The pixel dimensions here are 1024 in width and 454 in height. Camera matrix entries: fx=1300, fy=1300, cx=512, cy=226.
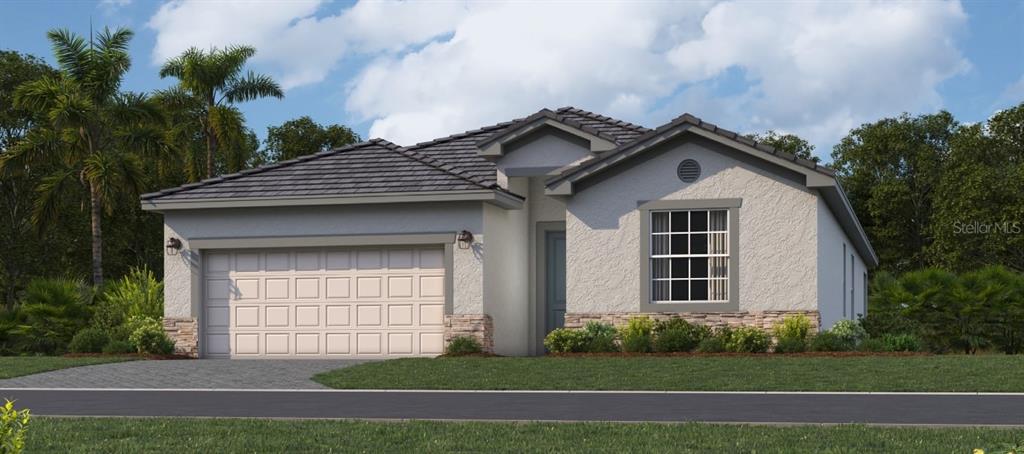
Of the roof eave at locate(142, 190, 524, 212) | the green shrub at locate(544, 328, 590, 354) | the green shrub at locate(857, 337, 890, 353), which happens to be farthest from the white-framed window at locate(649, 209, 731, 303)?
the roof eave at locate(142, 190, 524, 212)

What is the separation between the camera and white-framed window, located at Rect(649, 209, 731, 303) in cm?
2400

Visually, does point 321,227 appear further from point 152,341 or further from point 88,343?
point 88,343

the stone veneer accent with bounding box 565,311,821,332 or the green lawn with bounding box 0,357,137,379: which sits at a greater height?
the stone veneer accent with bounding box 565,311,821,332

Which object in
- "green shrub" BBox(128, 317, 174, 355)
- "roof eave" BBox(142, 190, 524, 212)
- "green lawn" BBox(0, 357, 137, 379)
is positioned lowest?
"green lawn" BBox(0, 357, 137, 379)

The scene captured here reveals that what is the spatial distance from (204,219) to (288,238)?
1.92m

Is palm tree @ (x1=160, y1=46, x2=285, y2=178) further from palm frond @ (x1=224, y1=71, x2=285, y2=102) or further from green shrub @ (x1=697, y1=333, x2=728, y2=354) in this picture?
green shrub @ (x1=697, y1=333, x2=728, y2=354)

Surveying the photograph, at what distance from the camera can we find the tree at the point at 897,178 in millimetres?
57156

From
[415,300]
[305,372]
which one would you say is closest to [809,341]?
[415,300]

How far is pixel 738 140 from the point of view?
23531mm

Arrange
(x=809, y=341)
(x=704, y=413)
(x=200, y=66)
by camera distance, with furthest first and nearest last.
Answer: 1. (x=200, y=66)
2. (x=809, y=341)
3. (x=704, y=413)

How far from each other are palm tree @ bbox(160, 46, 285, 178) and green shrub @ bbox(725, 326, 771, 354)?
874 inches

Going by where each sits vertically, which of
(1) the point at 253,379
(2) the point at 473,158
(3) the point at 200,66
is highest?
(3) the point at 200,66

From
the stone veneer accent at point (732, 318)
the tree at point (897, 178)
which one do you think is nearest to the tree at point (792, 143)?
the tree at point (897, 178)

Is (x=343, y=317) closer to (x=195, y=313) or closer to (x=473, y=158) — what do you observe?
(x=195, y=313)
